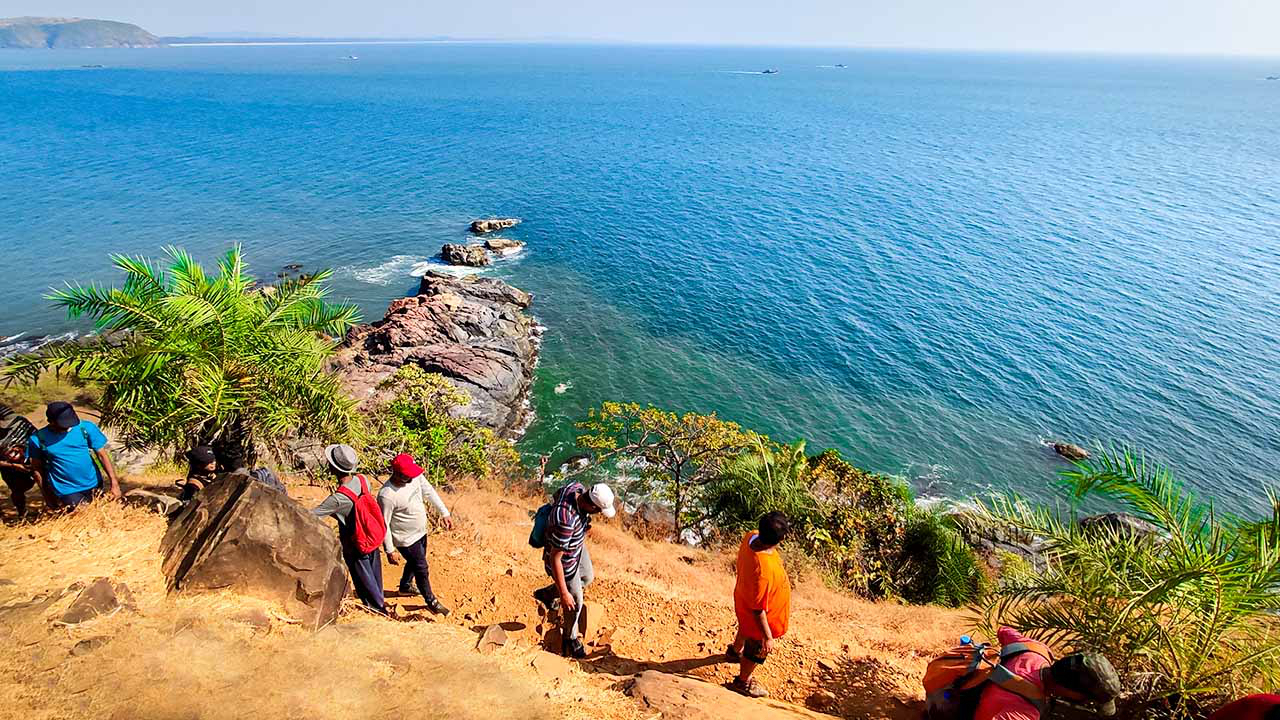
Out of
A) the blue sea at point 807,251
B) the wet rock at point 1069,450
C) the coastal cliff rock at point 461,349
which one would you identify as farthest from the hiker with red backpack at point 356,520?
the wet rock at point 1069,450

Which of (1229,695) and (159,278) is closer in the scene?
(1229,695)

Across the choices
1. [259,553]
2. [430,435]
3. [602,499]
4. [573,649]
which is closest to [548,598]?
[573,649]

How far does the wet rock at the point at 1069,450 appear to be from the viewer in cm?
3089

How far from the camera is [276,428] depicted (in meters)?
9.29

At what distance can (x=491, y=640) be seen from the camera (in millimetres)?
7156

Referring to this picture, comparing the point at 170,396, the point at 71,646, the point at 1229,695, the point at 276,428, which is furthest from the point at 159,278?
the point at 1229,695

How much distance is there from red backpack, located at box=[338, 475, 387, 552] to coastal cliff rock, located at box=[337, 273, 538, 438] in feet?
71.5

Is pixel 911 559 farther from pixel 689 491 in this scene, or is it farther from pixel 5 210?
pixel 5 210

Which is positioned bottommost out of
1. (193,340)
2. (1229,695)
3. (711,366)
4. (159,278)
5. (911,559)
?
(711,366)

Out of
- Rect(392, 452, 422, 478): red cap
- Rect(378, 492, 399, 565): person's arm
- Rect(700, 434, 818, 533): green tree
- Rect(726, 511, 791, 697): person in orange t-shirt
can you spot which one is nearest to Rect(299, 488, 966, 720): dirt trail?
Rect(726, 511, 791, 697): person in orange t-shirt

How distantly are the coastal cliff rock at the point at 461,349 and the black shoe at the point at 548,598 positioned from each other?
2097 cm

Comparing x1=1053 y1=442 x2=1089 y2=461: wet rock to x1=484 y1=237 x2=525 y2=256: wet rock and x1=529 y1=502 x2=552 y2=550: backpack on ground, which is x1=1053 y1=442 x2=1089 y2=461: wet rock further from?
x1=484 y1=237 x2=525 y2=256: wet rock

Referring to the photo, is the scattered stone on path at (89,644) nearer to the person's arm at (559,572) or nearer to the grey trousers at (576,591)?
the person's arm at (559,572)

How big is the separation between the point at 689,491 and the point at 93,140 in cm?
11567
